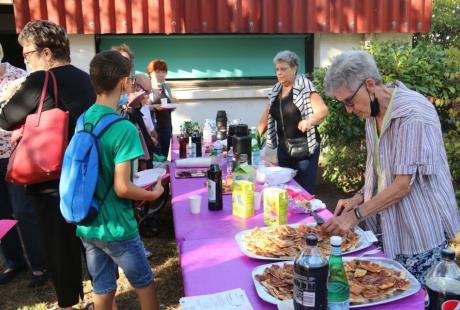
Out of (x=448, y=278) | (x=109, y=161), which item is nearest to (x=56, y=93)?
(x=109, y=161)

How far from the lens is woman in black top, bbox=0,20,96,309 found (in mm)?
2422

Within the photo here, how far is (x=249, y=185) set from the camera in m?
2.38

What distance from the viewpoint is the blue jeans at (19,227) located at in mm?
3318

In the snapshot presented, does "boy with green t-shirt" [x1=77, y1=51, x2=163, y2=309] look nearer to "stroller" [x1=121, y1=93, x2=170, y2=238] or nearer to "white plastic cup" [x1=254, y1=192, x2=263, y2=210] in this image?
"white plastic cup" [x1=254, y1=192, x2=263, y2=210]

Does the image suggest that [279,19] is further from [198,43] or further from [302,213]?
[302,213]

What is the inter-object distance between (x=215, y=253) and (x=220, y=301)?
453 mm

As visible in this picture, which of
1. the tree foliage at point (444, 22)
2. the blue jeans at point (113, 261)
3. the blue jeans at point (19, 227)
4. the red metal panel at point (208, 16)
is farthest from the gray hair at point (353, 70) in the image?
the tree foliage at point (444, 22)

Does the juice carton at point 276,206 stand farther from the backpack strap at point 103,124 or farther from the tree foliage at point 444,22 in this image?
the tree foliage at point 444,22

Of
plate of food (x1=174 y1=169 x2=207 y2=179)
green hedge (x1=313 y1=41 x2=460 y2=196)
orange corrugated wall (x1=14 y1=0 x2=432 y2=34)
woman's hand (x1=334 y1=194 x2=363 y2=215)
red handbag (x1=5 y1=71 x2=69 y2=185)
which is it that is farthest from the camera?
orange corrugated wall (x1=14 y1=0 x2=432 y2=34)

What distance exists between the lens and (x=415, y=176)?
1872 mm

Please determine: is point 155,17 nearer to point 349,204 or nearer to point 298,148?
point 298,148

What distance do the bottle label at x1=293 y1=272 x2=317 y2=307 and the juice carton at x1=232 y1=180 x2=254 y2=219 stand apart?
1.10 meters

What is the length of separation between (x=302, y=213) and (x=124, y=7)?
4455mm

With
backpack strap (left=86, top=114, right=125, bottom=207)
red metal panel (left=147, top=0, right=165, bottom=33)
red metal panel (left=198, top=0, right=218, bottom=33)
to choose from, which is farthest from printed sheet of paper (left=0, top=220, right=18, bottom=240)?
red metal panel (left=198, top=0, right=218, bottom=33)
